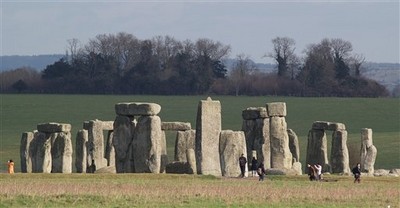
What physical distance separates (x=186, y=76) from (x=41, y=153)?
86.9 meters

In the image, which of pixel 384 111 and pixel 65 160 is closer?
pixel 65 160

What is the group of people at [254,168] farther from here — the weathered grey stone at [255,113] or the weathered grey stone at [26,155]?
the weathered grey stone at [26,155]

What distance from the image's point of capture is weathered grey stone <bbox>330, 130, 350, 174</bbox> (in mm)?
60188

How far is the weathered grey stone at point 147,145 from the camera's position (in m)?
54.5

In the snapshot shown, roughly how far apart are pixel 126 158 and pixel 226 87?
89141 millimetres

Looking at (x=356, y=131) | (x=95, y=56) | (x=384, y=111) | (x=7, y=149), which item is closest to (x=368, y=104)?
(x=384, y=111)

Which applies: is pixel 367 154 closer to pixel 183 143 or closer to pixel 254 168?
pixel 183 143

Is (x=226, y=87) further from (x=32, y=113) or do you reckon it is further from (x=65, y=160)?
(x=65, y=160)

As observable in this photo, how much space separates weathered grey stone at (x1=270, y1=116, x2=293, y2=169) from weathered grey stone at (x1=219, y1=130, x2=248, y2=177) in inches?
169

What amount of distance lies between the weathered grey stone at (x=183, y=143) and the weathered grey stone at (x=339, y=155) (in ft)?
20.7

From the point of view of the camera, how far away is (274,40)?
6314 inches

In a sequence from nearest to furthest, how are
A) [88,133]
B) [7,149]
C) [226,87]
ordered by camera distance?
1. [88,133]
2. [7,149]
3. [226,87]

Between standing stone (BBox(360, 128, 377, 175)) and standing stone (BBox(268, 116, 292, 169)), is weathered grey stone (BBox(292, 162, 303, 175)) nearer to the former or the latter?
standing stone (BBox(268, 116, 292, 169))

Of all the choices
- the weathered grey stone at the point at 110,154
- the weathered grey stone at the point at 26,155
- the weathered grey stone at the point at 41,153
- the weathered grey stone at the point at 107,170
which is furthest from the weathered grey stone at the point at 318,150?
the weathered grey stone at the point at 26,155
